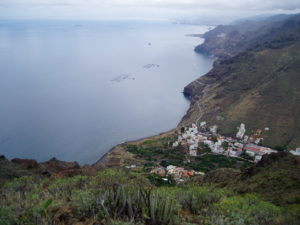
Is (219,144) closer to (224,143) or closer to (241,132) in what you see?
(224,143)

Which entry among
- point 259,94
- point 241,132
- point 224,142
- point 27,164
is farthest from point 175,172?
point 259,94

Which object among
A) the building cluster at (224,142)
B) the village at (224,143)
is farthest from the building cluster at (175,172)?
the building cluster at (224,142)

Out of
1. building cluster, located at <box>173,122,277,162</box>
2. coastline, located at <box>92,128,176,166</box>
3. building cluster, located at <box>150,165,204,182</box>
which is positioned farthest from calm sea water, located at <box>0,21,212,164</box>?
building cluster, located at <box>150,165,204,182</box>

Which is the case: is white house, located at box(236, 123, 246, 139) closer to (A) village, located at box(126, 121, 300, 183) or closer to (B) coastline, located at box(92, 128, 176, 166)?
(A) village, located at box(126, 121, 300, 183)

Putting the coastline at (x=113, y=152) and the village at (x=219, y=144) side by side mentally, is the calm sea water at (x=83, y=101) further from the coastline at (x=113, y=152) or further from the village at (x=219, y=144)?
the village at (x=219, y=144)

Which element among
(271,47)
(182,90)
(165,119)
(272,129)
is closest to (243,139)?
(272,129)

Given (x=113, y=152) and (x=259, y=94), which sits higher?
(x=259, y=94)

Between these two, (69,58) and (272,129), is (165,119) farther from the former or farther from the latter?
(69,58)
